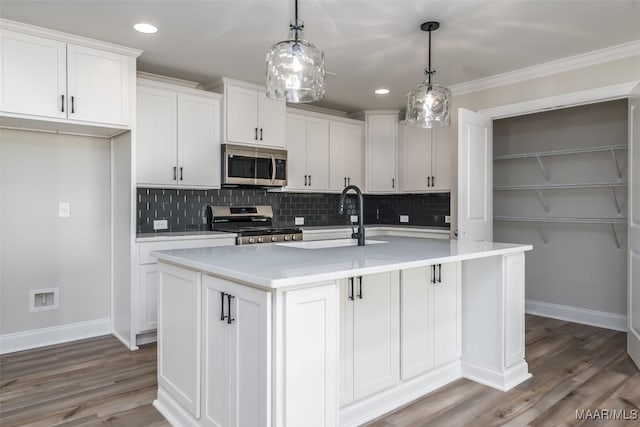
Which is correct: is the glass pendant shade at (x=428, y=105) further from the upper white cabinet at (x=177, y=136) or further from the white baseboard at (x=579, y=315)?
the white baseboard at (x=579, y=315)

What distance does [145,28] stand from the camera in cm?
310

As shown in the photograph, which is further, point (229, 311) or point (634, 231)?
point (634, 231)

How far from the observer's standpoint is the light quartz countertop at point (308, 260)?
1606mm

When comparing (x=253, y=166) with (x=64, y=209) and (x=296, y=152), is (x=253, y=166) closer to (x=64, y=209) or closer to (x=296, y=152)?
(x=296, y=152)

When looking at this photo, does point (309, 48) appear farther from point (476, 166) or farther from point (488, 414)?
point (476, 166)

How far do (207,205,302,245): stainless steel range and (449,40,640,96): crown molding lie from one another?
2.35 meters

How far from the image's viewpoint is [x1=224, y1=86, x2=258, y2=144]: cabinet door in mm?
4297

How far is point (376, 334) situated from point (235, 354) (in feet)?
2.80

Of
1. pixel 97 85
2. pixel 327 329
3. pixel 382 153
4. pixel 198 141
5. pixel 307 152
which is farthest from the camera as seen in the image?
pixel 382 153

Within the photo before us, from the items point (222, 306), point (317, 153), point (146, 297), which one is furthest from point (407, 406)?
point (317, 153)

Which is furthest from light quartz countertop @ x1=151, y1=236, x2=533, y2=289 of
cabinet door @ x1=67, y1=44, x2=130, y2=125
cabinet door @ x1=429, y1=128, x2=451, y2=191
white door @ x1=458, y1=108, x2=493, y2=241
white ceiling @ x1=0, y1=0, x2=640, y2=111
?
cabinet door @ x1=429, y1=128, x2=451, y2=191

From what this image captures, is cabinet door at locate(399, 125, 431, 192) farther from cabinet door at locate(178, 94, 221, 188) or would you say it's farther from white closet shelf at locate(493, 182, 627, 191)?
cabinet door at locate(178, 94, 221, 188)

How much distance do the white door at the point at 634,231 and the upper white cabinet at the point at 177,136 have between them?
11.5 ft

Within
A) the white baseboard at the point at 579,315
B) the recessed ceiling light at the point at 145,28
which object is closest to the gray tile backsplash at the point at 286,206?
the white baseboard at the point at 579,315
